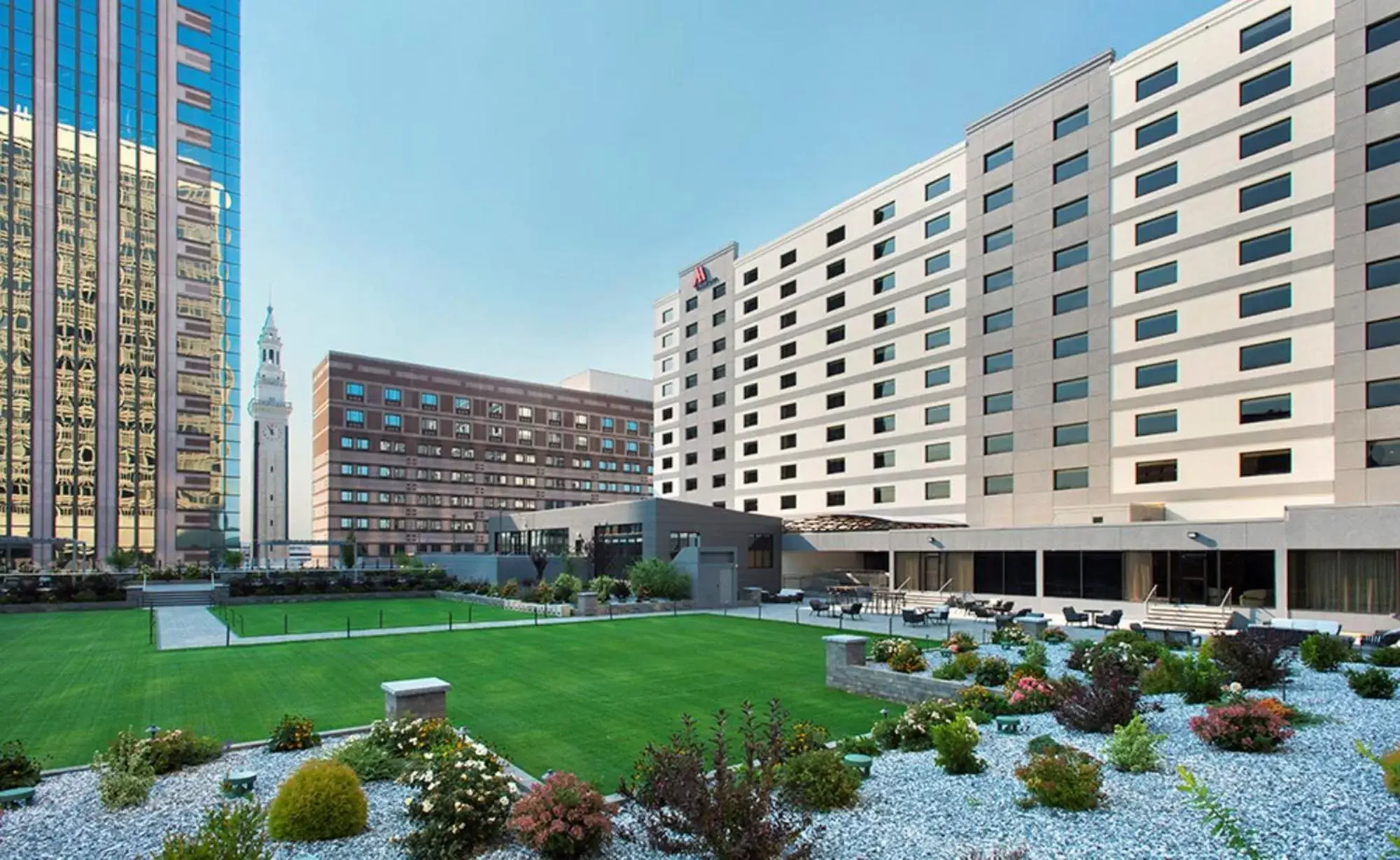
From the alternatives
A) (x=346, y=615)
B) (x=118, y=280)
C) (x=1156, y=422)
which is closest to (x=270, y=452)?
(x=118, y=280)

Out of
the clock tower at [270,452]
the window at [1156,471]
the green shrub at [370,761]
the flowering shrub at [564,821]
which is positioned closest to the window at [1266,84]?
the window at [1156,471]

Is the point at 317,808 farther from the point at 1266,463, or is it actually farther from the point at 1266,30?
the point at 1266,30

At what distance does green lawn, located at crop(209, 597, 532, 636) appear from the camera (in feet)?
99.7

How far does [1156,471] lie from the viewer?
38469mm

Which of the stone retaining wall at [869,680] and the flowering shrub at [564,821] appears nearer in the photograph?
the flowering shrub at [564,821]

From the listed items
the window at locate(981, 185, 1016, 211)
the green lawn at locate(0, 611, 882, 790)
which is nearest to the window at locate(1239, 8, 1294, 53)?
the window at locate(981, 185, 1016, 211)

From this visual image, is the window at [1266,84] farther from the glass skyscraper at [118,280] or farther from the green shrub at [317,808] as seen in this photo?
the glass skyscraper at [118,280]

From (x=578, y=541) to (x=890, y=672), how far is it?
4067cm

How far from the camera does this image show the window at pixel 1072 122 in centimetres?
4288

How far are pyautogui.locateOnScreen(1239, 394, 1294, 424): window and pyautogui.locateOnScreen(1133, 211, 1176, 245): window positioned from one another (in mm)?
9234

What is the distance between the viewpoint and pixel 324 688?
1791 centimetres

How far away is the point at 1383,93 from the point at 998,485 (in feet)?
80.2

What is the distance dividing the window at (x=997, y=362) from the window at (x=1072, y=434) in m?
4.83

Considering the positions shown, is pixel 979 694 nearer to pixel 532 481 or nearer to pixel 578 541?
pixel 578 541
